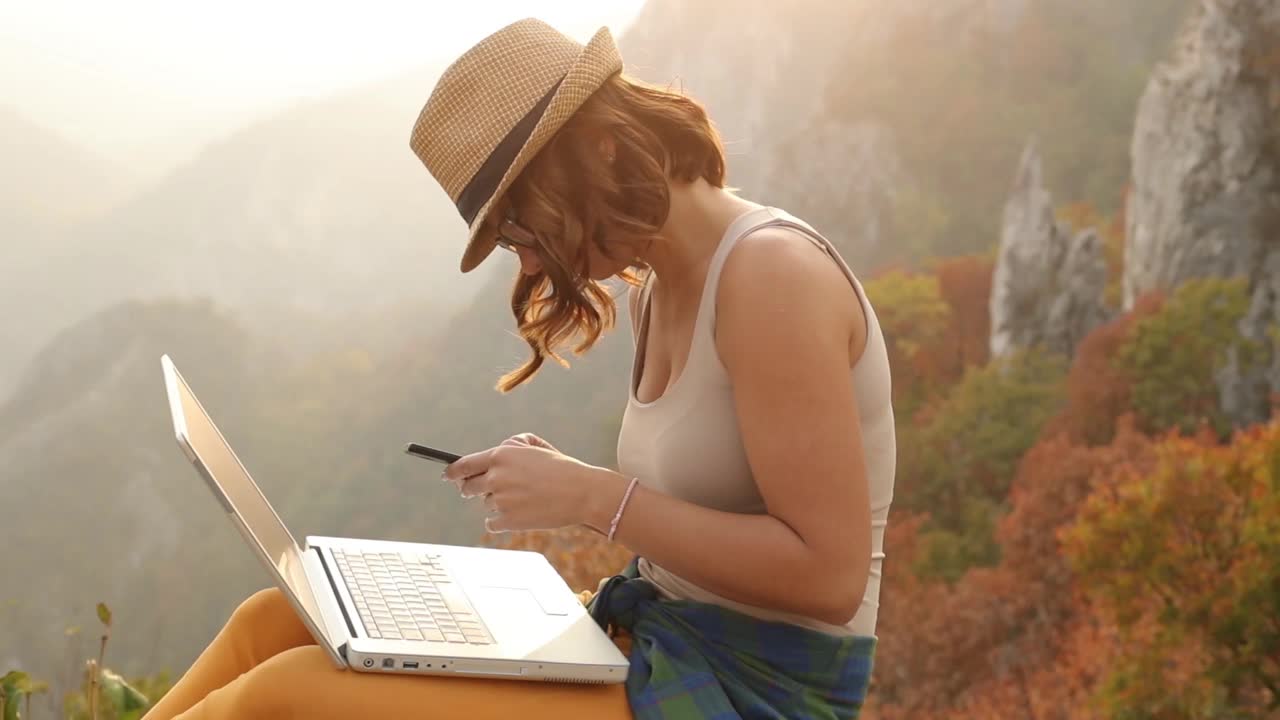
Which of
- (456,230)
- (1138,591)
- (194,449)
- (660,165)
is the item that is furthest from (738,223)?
(456,230)

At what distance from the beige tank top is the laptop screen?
0.46 metres

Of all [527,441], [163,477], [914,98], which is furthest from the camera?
[163,477]

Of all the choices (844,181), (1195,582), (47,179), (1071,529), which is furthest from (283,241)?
(1195,582)

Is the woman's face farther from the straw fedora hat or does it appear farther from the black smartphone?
the black smartphone

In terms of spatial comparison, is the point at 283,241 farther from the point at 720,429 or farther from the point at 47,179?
the point at 720,429

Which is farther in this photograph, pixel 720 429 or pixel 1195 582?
pixel 1195 582

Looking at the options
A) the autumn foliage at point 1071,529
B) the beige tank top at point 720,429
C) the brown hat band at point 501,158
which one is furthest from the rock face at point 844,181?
the brown hat band at point 501,158

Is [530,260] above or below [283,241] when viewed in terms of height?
above

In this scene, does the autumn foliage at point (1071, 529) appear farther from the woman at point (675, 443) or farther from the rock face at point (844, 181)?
the woman at point (675, 443)

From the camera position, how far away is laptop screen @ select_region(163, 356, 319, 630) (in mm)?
1221

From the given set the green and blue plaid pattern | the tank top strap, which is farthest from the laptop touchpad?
the tank top strap

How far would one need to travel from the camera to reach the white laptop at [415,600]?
1235 mm

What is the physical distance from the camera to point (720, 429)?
4.72 ft

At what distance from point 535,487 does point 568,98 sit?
45cm
